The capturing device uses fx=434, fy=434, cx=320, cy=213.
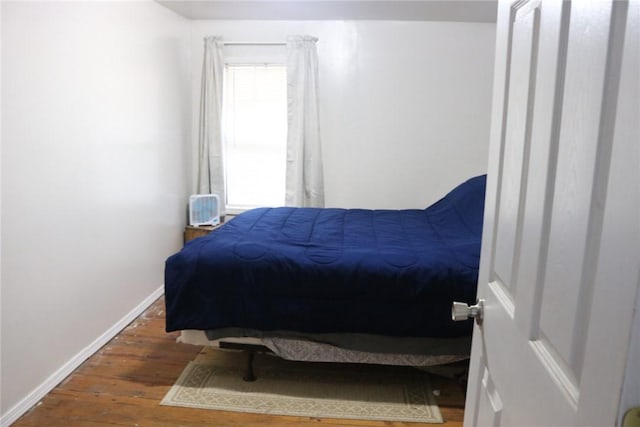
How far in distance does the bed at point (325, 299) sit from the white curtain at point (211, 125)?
1.76 metres

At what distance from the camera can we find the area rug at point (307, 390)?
6.97ft

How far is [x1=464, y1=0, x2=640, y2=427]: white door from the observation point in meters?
0.47

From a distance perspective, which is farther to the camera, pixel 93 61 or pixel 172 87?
pixel 172 87

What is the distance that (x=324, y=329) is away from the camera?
2.19 meters

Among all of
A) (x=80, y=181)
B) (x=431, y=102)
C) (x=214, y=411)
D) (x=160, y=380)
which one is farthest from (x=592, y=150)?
(x=431, y=102)

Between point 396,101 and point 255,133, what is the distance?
135 cm

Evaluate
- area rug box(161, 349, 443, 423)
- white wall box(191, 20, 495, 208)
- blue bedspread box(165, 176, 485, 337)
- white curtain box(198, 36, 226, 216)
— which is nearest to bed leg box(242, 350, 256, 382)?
area rug box(161, 349, 443, 423)

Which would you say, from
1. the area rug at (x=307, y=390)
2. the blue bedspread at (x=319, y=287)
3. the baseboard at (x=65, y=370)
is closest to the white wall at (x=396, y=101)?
the blue bedspread at (x=319, y=287)

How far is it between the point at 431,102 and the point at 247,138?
5.72 ft

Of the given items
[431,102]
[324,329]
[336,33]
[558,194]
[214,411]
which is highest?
[336,33]

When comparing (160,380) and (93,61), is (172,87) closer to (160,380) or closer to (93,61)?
(93,61)

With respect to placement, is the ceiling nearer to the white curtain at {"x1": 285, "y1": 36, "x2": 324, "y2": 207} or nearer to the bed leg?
the white curtain at {"x1": 285, "y1": 36, "x2": 324, "y2": 207}

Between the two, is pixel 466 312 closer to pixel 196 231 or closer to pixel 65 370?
pixel 65 370

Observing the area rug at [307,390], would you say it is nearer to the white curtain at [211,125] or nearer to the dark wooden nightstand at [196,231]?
the dark wooden nightstand at [196,231]
